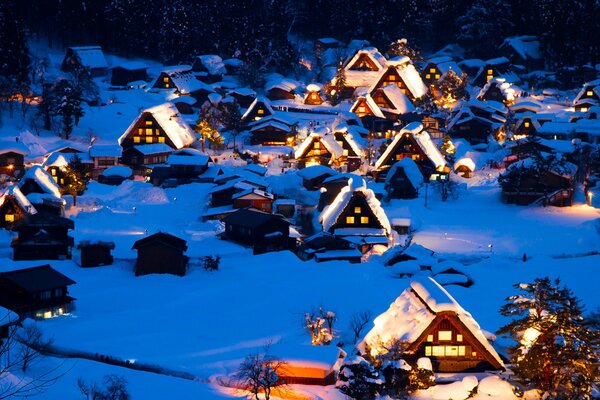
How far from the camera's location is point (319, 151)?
47.4 m

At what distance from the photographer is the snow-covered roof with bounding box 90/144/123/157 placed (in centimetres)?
4728

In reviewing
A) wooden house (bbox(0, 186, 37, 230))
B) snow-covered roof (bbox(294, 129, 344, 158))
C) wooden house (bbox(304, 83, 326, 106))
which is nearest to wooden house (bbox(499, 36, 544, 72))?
wooden house (bbox(304, 83, 326, 106))

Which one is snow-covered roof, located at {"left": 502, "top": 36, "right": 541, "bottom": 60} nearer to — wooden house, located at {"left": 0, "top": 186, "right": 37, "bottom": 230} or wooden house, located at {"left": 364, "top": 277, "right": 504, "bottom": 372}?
wooden house, located at {"left": 0, "top": 186, "right": 37, "bottom": 230}

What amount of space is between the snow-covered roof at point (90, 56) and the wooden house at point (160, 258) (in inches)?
1303

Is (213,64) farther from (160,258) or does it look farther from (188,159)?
(160,258)

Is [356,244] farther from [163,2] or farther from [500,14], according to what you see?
[500,14]

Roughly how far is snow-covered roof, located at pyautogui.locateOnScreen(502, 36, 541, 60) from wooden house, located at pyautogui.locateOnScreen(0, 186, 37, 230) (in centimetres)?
4271

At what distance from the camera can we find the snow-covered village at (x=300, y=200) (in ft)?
72.2

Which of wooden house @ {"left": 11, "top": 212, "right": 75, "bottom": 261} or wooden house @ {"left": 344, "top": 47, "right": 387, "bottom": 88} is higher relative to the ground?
wooden house @ {"left": 344, "top": 47, "right": 387, "bottom": 88}

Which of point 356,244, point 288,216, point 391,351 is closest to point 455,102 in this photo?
point 288,216

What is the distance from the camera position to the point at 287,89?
60.4 metres

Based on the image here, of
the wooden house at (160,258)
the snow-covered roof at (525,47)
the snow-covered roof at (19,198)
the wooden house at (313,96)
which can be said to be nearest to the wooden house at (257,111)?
the wooden house at (313,96)

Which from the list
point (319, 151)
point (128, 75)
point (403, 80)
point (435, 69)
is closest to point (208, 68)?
point (128, 75)

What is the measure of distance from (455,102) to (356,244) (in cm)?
2722
